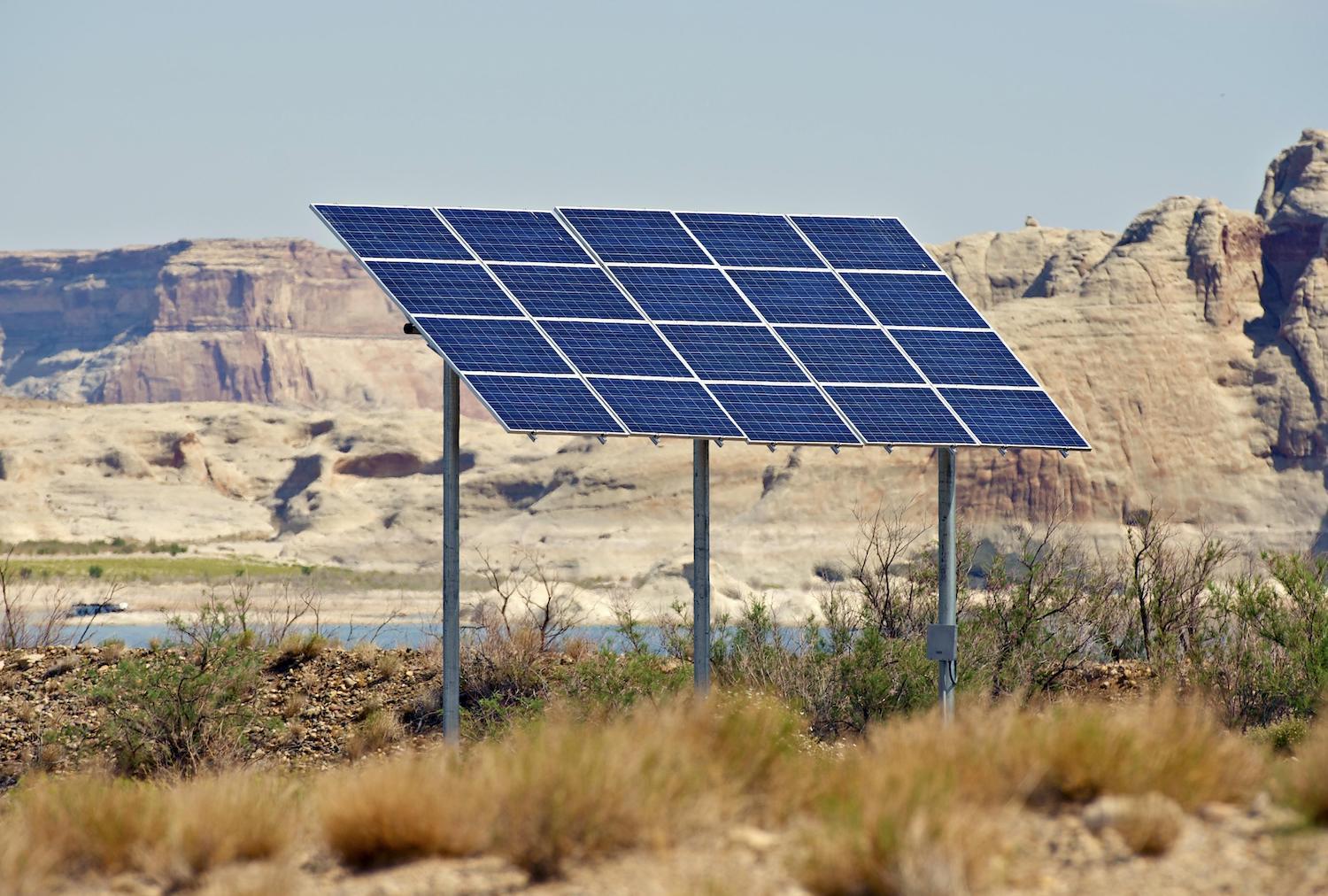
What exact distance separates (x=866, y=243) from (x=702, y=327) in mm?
2742

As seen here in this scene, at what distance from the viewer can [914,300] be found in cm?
1830

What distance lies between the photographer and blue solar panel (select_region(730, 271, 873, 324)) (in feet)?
57.7

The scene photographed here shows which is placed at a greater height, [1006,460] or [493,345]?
[493,345]

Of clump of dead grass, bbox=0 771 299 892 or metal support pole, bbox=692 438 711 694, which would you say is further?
metal support pole, bbox=692 438 711 694

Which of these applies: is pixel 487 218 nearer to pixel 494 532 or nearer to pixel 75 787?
pixel 75 787

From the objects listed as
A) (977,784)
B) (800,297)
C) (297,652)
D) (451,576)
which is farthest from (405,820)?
(297,652)

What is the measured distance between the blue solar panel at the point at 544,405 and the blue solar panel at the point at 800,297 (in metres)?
2.67

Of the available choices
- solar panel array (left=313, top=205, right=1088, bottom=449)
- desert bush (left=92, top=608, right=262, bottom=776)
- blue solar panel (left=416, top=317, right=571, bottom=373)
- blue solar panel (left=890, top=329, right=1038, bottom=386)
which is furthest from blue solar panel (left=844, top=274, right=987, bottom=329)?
desert bush (left=92, top=608, right=262, bottom=776)

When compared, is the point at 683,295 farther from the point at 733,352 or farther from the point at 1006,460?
the point at 1006,460

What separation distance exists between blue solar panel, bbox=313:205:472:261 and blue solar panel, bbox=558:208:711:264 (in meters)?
1.41

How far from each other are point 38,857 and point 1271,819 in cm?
672

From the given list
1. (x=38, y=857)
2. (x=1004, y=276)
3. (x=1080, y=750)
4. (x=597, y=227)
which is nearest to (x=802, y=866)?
(x=1080, y=750)

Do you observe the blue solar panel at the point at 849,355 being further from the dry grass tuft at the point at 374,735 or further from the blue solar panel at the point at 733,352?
the dry grass tuft at the point at 374,735

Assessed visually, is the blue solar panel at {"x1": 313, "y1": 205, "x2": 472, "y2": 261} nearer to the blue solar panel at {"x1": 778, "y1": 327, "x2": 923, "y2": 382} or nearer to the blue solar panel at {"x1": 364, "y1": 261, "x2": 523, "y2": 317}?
the blue solar panel at {"x1": 364, "y1": 261, "x2": 523, "y2": 317}
